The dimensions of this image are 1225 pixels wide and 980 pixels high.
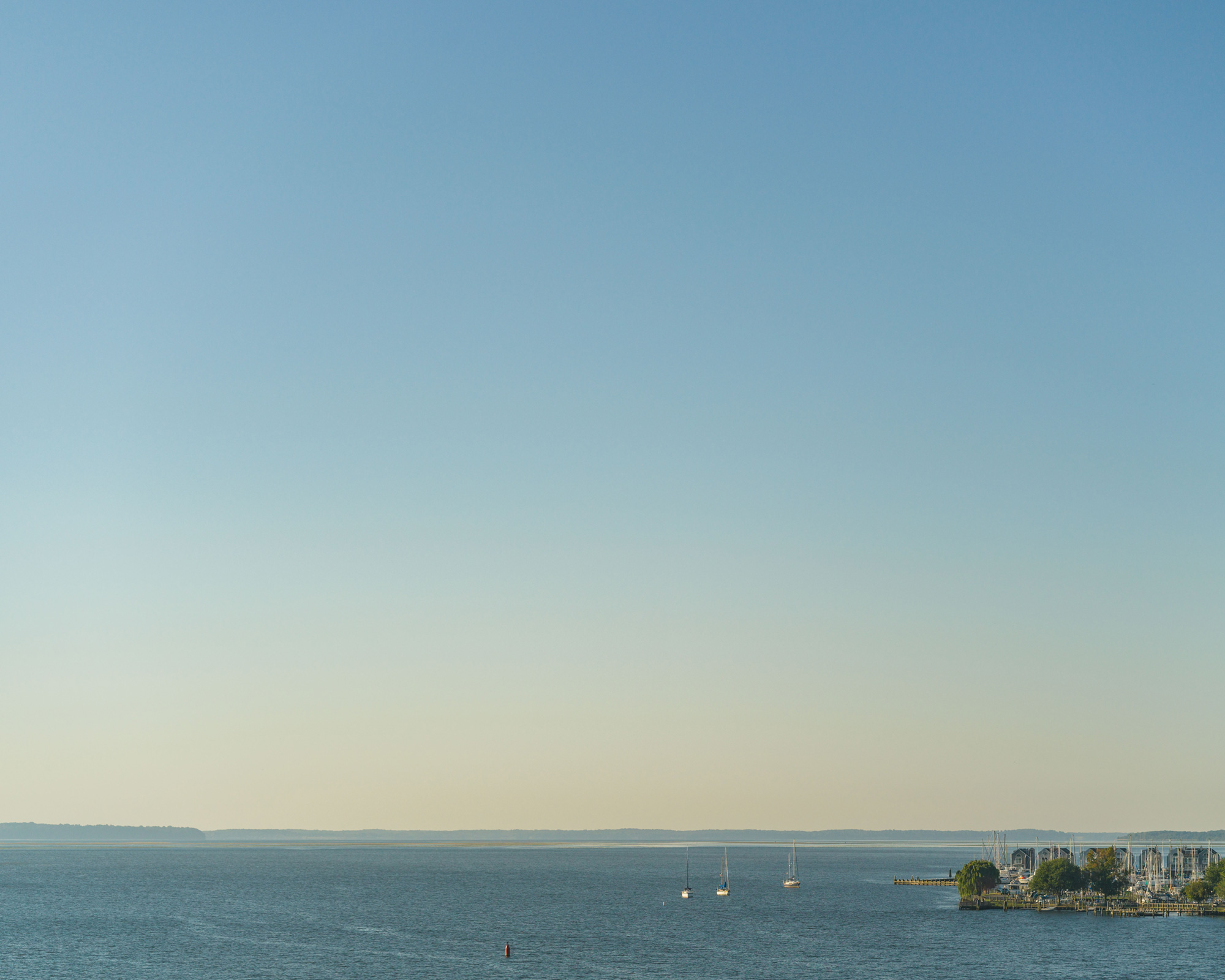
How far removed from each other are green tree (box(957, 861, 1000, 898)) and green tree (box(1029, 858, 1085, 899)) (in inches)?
228

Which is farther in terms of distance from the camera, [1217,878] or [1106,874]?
[1106,874]

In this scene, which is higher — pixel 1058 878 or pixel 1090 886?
pixel 1058 878

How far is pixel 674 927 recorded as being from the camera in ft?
468

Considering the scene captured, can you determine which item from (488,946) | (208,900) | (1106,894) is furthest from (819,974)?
(208,900)

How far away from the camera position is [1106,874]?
161 metres

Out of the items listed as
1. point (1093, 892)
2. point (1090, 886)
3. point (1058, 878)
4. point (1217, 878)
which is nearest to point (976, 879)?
point (1058, 878)

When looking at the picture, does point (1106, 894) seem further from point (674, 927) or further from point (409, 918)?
point (409, 918)

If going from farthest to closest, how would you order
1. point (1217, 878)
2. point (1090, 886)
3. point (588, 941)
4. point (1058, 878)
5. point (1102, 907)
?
point (1090, 886), point (1058, 878), point (1217, 878), point (1102, 907), point (588, 941)

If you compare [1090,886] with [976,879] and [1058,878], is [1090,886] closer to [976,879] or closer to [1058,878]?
[1058,878]

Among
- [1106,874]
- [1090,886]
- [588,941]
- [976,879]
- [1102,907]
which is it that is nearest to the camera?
[588,941]

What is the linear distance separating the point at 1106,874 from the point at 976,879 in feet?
59.1

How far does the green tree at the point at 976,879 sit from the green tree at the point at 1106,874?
43.8 ft

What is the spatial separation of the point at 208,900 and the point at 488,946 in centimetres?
8818

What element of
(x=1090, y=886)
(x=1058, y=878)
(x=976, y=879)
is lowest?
(x=1090, y=886)
